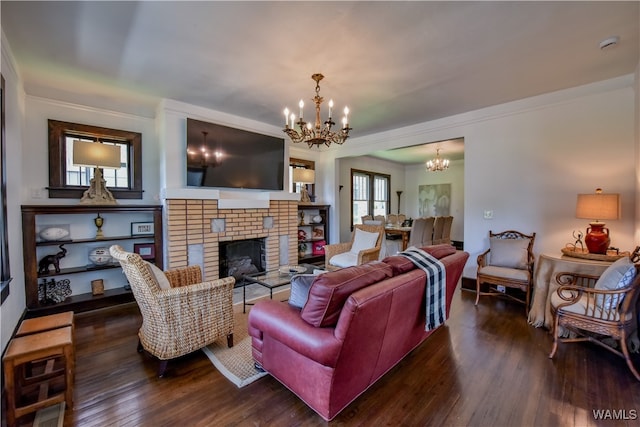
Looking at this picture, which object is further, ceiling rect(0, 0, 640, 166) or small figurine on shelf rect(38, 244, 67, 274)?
small figurine on shelf rect(38, 244, 67, 274)

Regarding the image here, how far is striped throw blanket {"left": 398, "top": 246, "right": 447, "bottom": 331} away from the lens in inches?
78.7

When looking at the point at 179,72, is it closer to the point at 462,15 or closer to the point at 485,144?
the point at 462,15

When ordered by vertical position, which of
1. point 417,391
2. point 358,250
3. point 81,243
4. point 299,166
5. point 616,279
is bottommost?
point 417,391

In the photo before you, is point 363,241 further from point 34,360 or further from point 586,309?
point 34,360

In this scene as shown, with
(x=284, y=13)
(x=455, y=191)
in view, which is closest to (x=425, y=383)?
(x=284, y=13)

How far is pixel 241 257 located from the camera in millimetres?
4473

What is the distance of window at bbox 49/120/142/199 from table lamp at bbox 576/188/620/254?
5275 millimetres

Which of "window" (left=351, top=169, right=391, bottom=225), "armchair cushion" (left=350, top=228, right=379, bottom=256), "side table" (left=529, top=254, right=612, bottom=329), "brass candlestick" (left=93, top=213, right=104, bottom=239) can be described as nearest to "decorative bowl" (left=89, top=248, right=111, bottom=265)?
"brass candlestick" (left=93, top=213, right=104, bottom=239)

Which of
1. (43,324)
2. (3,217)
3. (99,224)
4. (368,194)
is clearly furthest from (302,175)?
(43,324)

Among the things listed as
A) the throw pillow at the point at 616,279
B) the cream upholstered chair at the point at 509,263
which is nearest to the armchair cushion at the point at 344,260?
the cream upholstered chair at the point at 509,263

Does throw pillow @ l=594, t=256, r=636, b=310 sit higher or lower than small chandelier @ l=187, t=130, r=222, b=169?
lower

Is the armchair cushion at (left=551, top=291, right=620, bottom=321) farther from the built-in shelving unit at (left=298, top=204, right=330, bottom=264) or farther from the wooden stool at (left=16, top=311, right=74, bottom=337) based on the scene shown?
the built-in shelving unit at (left=298, top=204, right=330, bottom=264)

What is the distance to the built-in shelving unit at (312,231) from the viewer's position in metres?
5.64

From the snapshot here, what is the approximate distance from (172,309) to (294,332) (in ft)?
3.43
